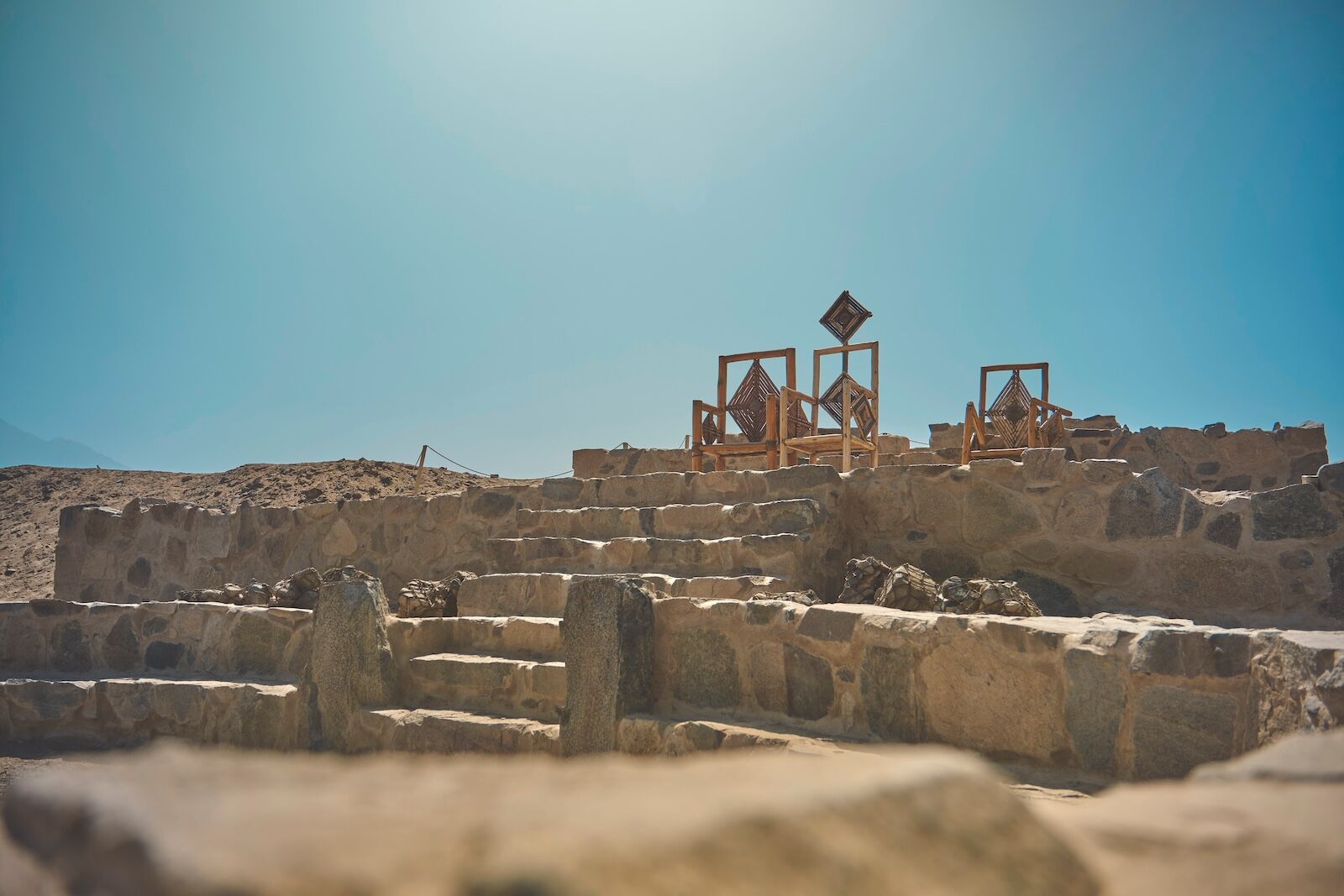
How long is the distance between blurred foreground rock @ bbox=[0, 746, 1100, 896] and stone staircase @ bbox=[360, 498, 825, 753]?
101 inches

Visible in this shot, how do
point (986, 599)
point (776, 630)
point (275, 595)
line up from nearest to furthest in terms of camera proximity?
point (776, 630) → point (986, 599) → point (275, 595)

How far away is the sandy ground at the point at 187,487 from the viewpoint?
1336 centimetres

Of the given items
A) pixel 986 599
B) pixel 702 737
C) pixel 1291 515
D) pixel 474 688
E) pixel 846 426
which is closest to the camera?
pixel 702 737

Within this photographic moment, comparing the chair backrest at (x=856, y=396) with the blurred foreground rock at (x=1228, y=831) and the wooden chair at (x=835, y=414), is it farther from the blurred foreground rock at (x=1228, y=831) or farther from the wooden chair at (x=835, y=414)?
the blurred foreground rock at (x=1228, y=831)

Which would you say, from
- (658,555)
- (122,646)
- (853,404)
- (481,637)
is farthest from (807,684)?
(853,404)

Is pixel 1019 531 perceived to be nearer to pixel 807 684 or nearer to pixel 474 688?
pixel 807 684

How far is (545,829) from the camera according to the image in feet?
2.56

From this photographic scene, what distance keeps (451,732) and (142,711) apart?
2057mm

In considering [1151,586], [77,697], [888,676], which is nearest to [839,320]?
[1151,586]

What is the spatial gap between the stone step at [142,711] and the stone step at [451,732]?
57 cm

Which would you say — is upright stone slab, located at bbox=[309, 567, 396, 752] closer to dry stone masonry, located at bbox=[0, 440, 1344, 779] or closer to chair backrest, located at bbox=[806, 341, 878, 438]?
dry stone masonry, located at bbox=[0, 440, 1344, 779]

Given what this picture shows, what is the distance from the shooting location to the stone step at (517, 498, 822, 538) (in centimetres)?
488

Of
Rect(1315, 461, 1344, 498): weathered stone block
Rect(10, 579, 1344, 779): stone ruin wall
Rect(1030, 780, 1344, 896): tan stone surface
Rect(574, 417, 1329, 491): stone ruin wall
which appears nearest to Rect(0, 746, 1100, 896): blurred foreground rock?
Rect(1030, 780, 1344, 896): tan stone surface

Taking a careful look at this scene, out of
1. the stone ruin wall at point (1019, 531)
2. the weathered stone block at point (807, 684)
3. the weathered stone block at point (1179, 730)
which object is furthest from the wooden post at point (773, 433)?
the weathered stone block at point (1179, 730)
